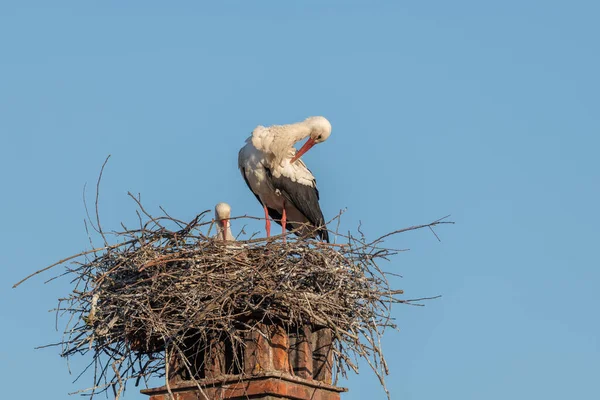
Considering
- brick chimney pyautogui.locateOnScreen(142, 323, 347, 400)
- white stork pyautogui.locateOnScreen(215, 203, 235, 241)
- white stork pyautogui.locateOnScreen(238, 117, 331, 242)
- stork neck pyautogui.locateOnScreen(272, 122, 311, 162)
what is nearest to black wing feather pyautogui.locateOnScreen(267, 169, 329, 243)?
white stork pyautogui.locateOnScreen(238, 117, 331, 242)

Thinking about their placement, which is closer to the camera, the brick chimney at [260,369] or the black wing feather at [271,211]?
the brick chimney at [260,369]

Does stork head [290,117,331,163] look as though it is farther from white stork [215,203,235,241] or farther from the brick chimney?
the brick chimney

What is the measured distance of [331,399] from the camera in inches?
307

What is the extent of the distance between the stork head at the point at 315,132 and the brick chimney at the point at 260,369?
3.56 m

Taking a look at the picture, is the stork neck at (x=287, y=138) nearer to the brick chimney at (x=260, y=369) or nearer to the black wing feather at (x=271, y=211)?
the black wing feather at (x=271, y=211)

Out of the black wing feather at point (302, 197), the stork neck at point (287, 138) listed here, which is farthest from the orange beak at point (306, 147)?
the black wing feather at point (302, 197)

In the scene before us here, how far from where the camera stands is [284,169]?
1109 cm

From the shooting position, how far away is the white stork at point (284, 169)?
11.0 meters

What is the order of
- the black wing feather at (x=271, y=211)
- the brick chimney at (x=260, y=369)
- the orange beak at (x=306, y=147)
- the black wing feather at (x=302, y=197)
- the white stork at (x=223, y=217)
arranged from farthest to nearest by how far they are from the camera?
the black wing feather at (x=271, y=211)
the orange beak at (x=306, y=147)
the black wing feather at (x=302, y=197)
the white stork at (x=223, y=217)
the brick chimney at (x=260, y=369)

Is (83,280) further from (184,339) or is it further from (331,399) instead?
(331,399)

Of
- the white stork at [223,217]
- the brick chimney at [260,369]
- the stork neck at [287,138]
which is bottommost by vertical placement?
the brick chimney at [260,369]

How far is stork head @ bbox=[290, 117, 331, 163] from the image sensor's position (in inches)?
441

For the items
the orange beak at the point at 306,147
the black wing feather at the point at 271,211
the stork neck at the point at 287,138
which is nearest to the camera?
the stork neck at the point at 287,138

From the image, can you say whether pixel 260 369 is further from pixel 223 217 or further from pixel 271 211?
pixel 271 211
